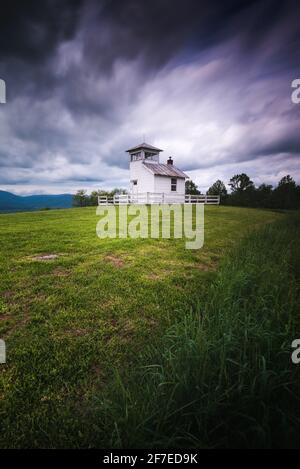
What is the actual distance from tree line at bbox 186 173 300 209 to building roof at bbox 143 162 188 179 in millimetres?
19120

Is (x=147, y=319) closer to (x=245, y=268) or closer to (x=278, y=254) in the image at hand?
(x=245, y=268)

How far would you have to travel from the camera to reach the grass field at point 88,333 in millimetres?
2033

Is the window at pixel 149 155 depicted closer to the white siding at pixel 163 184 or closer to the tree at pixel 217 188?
the white siding at pixel 163 184

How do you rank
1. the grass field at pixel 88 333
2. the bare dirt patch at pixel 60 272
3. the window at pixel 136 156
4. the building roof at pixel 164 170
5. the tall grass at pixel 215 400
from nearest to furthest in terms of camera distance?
the tall grass at pixel 215 400 → the grass field at pixel 88 333 → the bare dirt patch at pixel 60 272 → the building roof at pixel 164 170 → the window at pixel 136 156

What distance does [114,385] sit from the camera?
2.38 metres

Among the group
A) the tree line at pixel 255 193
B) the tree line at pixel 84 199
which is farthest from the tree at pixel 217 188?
the tree line at pixel 84 199

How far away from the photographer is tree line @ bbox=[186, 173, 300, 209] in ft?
152

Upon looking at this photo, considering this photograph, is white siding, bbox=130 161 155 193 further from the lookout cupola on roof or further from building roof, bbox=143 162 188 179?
the lookout cupola on roof

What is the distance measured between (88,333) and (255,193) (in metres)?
62.9

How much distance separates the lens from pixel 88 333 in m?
3.48

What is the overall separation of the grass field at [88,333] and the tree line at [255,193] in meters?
37.8

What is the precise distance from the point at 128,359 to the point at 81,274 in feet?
9.99

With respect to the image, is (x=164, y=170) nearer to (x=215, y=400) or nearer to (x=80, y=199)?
(x=215, y=400)
